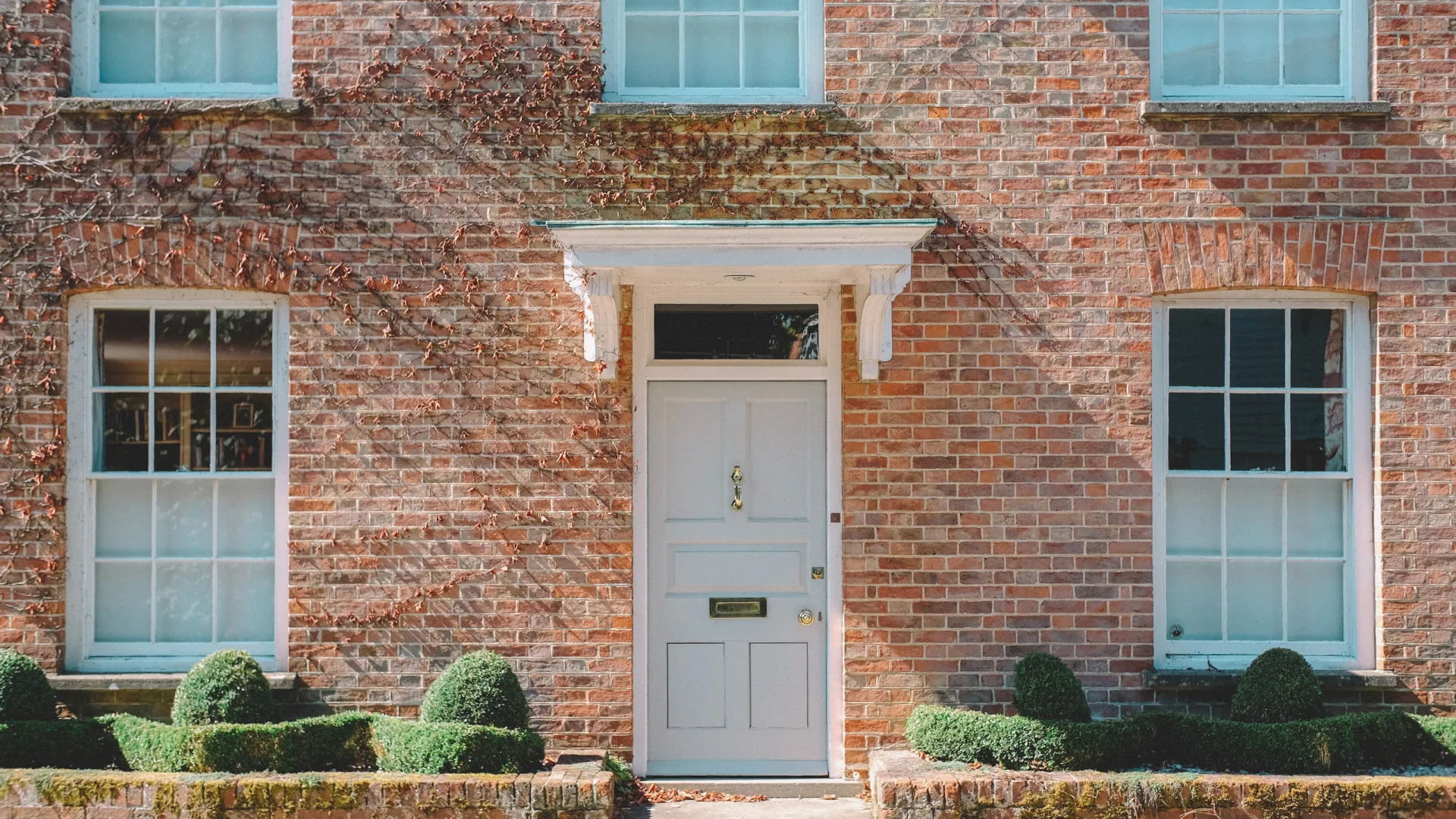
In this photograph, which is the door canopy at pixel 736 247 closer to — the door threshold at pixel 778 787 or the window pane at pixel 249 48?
the window pane at pixel 249 48

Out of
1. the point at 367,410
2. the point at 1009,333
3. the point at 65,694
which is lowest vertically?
the point at 65,694

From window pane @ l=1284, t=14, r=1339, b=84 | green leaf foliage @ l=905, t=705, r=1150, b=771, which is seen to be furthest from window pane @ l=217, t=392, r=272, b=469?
window pane @ l=1284, t=14, r=1339, b=84

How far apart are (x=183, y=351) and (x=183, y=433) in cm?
47

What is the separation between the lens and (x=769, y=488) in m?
7.03

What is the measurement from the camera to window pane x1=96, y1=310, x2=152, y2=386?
696 cm

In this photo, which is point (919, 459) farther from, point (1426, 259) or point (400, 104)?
point (400, 104)

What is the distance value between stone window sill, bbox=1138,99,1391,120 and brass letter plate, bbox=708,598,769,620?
3531 millimetres

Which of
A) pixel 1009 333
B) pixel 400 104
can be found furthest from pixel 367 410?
pixel 1009 333

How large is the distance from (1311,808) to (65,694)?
6.61 m

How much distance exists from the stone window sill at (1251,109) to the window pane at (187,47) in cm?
537

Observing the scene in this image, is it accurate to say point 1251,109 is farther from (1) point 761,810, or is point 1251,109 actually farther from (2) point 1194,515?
(1) point 761,810

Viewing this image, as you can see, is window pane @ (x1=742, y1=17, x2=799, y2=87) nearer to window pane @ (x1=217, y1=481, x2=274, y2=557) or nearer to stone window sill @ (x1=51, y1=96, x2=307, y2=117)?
stone window sill @ (x1=51, y1=96, x2=307, y2=117)

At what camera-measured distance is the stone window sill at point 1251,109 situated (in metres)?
6.84

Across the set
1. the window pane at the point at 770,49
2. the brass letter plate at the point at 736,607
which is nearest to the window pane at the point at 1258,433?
the brass letter plate at the point at 736,607
